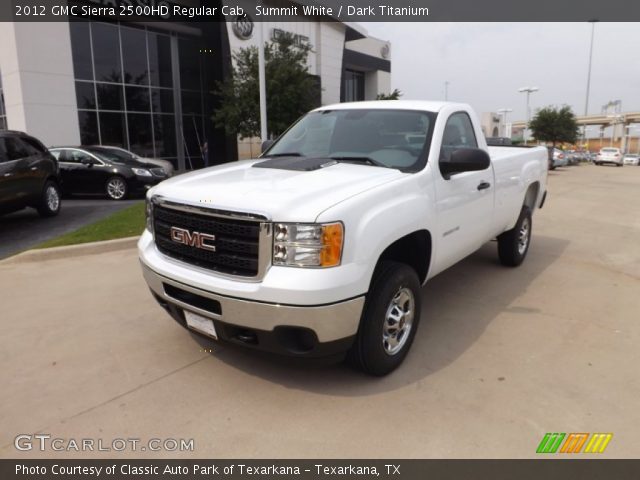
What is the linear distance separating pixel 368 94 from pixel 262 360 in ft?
139

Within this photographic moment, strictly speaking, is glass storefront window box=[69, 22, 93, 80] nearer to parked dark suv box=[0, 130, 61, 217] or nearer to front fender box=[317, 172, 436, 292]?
parked dark suv box=[0, 130, 61, 217]

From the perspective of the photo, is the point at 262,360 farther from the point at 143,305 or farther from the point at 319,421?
the point at 143,305

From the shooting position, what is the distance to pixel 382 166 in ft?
Result: 12.6

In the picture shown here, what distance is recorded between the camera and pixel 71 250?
6961 millimetres

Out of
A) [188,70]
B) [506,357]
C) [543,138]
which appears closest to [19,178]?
[506,357]

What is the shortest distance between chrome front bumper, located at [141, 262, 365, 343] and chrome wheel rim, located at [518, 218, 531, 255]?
157 inches

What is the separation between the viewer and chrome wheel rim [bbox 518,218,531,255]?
627cm

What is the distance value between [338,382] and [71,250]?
16.8 feet

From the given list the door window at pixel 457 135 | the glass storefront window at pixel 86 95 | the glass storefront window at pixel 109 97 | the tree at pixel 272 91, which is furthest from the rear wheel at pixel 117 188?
the door window at pixel 457 135

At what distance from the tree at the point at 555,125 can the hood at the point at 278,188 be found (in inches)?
1660

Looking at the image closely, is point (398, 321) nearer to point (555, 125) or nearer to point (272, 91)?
point (272, 91)

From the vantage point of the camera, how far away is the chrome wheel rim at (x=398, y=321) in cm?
345

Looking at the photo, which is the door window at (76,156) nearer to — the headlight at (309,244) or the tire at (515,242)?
the tire at (515,242)

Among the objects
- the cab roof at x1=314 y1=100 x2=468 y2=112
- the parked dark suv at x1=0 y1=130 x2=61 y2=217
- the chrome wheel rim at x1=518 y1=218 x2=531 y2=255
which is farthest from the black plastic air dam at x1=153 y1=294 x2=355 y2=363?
the parked dark suv at x1=0 y1=130 x2=61 y2=217
